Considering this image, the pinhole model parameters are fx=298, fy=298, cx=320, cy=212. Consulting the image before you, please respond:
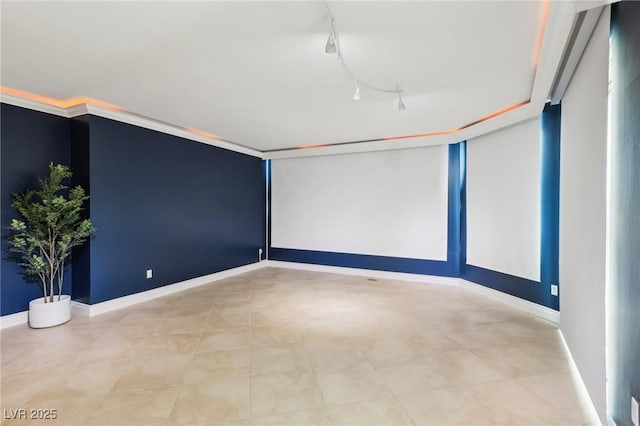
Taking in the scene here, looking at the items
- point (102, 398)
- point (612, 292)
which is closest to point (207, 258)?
point (102, 398)

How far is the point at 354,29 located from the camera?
2.10 m

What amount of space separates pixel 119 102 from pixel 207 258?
9.23 ft

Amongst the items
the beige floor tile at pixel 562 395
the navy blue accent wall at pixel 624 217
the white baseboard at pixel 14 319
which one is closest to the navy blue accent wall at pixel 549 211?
the beige floor tile at pixel 562 395

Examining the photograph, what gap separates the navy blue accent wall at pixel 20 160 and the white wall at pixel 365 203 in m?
3.96

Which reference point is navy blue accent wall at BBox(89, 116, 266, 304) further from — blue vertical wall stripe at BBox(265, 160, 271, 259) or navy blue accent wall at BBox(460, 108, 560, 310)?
navy blue accent wall at BBox(460, 108, 560, 310)

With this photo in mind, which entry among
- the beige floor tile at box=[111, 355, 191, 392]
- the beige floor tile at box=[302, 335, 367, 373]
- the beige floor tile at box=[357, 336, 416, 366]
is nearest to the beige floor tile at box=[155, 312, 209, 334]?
the beige floor tile at box=[111, 355, 191, 392]

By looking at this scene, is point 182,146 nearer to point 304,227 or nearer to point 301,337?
point 304,227

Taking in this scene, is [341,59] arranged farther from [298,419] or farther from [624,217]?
[298,419]

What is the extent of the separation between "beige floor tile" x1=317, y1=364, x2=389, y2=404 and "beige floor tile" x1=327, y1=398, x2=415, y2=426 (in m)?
0.06

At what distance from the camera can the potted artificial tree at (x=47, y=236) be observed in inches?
128

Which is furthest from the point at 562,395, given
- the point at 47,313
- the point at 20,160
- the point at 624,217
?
the point at 20,160

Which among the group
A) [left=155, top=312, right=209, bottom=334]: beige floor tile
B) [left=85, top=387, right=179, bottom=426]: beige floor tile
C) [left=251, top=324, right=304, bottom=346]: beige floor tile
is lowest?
[left=85, top=387, right=179, bottom=426]: beige floor tile

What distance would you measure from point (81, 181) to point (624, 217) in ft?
16.7

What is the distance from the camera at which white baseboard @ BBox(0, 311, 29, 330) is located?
3311 millimetres
